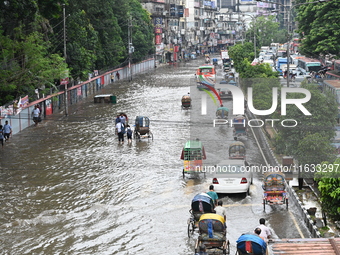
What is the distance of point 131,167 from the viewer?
2850cm

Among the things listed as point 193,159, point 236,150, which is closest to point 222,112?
point 236,150

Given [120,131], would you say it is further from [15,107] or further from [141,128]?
[15,107]

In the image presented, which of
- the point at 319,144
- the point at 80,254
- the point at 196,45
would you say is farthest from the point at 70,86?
the point at 196,45

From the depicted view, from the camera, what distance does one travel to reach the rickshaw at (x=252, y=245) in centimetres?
1349

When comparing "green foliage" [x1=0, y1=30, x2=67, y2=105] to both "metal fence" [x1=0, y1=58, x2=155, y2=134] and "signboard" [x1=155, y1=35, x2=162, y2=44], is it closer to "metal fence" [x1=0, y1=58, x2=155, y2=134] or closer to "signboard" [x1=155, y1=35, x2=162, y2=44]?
"metal fence" [x1=0, y1=58, x2=155, y2=134]

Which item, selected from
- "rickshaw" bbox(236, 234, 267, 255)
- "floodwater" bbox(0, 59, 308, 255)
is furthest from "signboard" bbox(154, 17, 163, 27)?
Answer: "rickshaw" bbox(236, 234, 267, 255)

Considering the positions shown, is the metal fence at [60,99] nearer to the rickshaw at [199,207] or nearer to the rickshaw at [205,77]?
the rickshaw at [205,77]

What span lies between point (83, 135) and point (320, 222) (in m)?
21.7

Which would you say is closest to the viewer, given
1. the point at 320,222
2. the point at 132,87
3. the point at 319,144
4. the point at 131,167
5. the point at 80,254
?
the point at 80,254

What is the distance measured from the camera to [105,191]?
79.0 ft

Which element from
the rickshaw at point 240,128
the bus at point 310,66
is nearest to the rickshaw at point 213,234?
the rickshaw at point 240,128

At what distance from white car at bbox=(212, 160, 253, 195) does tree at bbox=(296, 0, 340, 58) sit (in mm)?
35713

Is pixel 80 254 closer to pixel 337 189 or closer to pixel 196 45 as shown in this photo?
pixel 337 189

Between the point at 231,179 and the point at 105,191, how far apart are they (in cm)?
523
